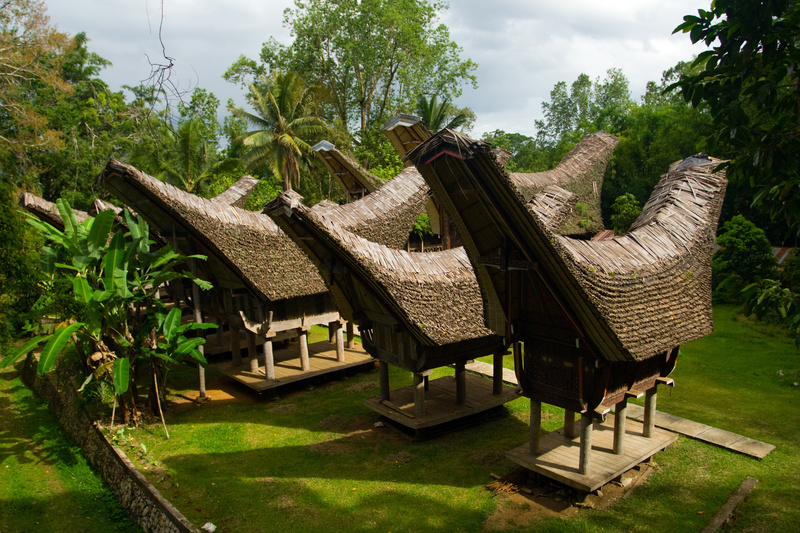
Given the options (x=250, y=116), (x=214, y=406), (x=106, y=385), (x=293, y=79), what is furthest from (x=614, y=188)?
(x=106, y=385)

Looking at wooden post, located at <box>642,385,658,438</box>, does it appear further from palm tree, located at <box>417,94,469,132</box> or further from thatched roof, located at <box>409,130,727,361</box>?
palm tree, located at <box>417,94,469,132</box>

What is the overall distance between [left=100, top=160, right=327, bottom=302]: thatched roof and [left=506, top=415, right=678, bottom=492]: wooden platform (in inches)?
225

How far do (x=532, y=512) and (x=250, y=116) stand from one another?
76.4ft

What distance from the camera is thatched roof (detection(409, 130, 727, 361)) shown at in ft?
17.7

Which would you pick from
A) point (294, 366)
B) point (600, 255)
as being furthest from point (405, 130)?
point (600, 255)

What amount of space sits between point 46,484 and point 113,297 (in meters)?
3.06

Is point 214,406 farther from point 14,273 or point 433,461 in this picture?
point 433,461

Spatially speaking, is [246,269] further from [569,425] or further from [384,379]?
Result: [569,425]

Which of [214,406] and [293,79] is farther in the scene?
[293,79]

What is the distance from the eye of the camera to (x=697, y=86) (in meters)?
4.79

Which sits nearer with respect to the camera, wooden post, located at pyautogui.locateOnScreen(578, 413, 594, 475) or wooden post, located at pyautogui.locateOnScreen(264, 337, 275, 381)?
wooden post, located at pyautogui.locateOnScreen(578, 413, 594, 475)

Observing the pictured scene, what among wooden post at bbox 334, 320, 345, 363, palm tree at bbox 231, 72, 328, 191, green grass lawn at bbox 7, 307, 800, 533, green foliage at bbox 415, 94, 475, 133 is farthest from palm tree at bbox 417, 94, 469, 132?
green grass lawn at bbox 7, 307, 800, 533

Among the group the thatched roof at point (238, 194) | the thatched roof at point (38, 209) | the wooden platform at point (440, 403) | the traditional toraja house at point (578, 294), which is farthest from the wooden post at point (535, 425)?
the thatched roof at point (38, 209)

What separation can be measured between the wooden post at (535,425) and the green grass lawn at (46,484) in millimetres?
5398
